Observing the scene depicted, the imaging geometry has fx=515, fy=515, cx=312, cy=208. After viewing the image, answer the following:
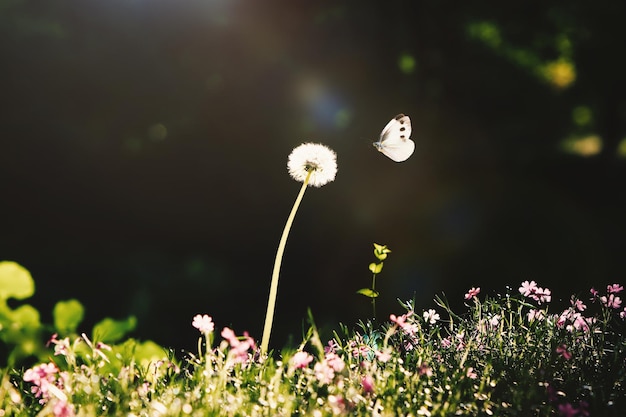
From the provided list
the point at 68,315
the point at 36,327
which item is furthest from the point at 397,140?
the point at 36,327

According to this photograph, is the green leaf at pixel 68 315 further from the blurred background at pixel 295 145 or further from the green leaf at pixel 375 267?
the green leaf at pixel 375 267


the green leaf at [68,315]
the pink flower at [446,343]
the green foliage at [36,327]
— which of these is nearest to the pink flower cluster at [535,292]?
the pink flower at [446,343]

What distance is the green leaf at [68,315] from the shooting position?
205cm

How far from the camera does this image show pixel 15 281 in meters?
2.05

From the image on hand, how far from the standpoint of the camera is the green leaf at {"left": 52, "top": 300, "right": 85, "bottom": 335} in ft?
6.74

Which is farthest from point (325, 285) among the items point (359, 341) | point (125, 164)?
point (125, 164)

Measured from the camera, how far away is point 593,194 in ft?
9.08

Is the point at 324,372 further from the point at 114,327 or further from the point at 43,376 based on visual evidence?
the point at 114,327

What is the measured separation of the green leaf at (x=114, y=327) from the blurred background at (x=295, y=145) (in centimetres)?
4

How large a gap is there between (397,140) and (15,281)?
174 cm

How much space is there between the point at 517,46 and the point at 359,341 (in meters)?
1.82

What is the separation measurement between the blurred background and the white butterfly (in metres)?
0.15

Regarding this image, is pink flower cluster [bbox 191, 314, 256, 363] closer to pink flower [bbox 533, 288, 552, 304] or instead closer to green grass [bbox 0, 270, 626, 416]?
green grass [bbox 0, 270, 626, 416]

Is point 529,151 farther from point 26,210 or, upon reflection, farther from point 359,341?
point 26,210
